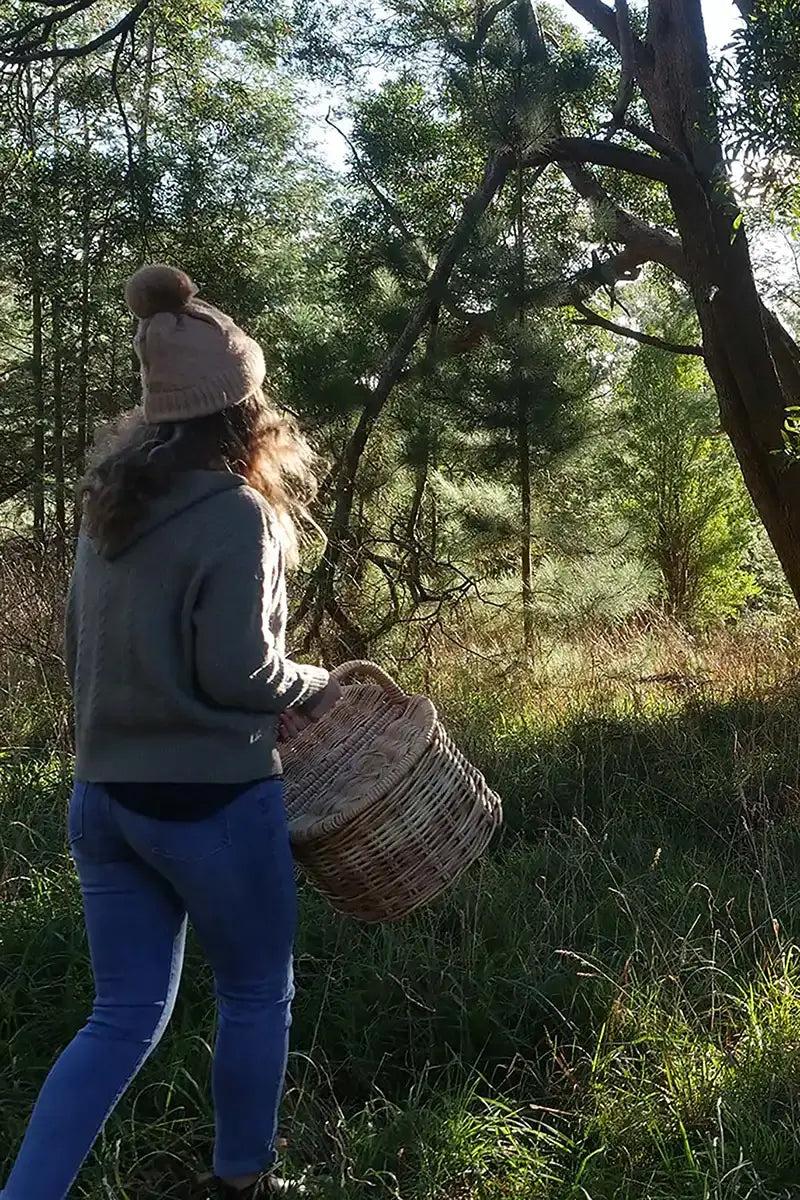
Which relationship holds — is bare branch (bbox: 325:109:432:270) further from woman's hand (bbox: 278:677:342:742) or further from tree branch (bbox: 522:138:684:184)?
woman's hand (bbox: 278:677:342:742)

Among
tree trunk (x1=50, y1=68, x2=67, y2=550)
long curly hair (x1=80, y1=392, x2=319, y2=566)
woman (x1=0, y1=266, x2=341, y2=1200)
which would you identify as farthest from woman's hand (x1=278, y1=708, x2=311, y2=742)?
tree trunk (x1=50, y1=68, x2=67, y2=550)

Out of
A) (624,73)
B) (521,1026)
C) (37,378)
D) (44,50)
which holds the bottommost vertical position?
(521,1026)

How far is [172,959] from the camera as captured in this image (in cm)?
213

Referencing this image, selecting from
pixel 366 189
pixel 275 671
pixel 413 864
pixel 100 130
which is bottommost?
pixel 413 864

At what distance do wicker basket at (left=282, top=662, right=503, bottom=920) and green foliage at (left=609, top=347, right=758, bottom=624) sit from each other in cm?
1310

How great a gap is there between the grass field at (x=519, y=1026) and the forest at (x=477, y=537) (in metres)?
0.01

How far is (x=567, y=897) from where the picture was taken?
3.58 m

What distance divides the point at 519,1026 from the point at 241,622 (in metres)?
1.46

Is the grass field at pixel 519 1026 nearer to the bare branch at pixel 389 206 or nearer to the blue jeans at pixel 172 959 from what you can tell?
the blue jeans at pixel 172 959

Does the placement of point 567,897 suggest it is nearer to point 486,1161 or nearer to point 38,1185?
point 486,1161

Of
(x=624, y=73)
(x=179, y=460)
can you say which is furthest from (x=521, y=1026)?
(x=624, y=73)

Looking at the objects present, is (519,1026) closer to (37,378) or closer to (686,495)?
(37,378)

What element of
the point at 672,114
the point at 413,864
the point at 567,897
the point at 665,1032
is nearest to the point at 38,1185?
the point at 413,864

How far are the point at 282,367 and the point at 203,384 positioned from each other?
379 centimetres
